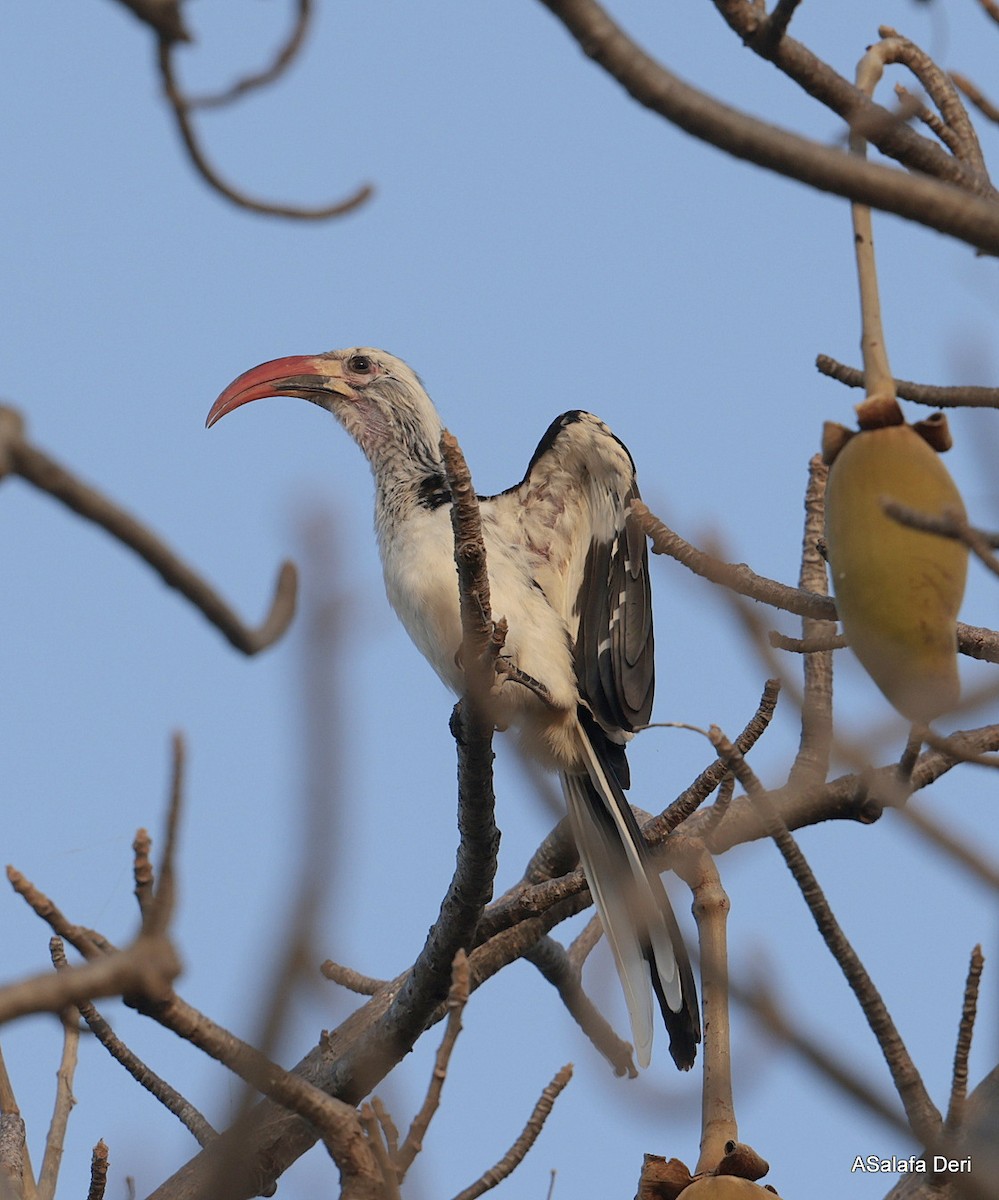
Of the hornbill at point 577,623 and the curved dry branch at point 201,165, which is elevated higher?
the hornbill at point 577,623

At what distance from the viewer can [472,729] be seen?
2.82 m

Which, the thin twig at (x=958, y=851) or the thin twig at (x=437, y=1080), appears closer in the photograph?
the thin twig at (x=958, y=851)

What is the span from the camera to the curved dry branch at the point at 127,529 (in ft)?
3.37

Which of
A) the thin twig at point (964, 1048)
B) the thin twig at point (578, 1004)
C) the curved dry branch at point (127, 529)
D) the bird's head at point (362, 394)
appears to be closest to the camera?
the curved dry branch at point (127, 529)

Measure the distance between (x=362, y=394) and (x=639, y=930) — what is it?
221cm

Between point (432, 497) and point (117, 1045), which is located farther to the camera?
point (432, 497)

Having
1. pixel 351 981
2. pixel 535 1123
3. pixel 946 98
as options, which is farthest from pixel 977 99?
pixel 351 981

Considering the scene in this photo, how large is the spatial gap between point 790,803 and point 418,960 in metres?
0.82

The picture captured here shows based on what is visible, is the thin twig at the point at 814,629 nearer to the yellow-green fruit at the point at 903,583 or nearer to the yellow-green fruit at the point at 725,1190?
the yellow-green fruit at the point at 725,1190

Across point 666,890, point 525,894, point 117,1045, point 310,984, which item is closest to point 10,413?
point 310,984

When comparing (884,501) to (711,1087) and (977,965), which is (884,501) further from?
(711,1087)

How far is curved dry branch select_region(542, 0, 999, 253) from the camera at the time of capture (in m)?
1.19

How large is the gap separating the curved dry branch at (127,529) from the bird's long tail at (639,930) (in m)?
2.53

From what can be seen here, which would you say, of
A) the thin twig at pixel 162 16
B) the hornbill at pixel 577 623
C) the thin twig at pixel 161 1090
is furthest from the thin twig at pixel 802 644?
the hornbill at pixel 577 623
